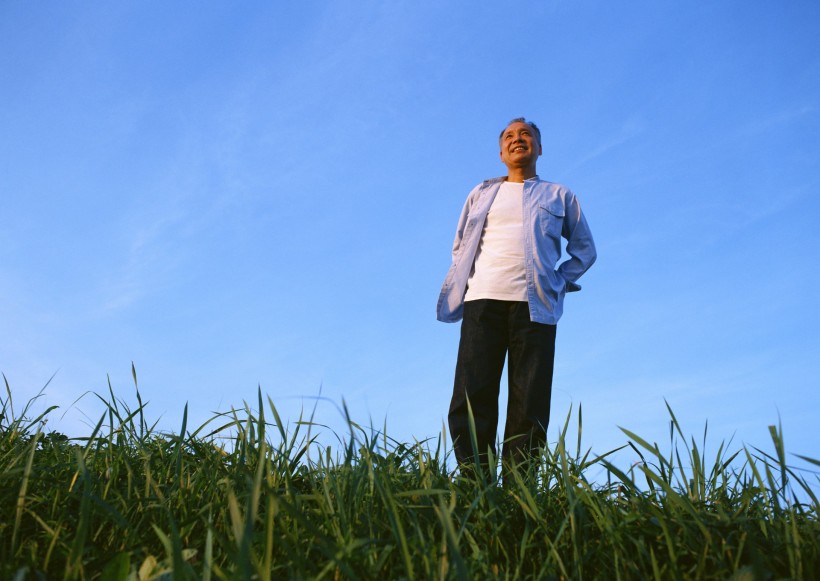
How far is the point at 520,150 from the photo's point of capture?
477 centimetres

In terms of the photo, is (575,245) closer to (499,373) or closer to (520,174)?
(520,174)

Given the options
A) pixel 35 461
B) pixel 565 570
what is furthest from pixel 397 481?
pixel 35 461

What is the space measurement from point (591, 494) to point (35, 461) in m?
2.31

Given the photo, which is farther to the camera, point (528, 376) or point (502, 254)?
point (502, 254)

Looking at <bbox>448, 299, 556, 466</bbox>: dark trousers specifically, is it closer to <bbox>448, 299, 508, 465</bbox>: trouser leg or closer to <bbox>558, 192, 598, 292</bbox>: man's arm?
<bbox>448, 299, 508, 465</bbox>: trouser leg

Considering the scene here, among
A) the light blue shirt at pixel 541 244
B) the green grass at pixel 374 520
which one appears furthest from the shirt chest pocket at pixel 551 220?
the green grass at pixel 374 520

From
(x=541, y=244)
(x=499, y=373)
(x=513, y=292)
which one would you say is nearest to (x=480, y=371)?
(x=499, y=373)

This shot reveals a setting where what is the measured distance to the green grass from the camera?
146 cm

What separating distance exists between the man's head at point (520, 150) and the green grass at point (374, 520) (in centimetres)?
272

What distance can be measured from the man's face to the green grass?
8.96 ft

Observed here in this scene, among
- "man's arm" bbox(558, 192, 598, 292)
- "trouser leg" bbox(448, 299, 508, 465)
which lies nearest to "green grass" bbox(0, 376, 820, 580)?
"trouser leg" bbox(448, 299, 508, 465)

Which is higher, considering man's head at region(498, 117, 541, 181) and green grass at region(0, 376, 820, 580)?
man's head at region(498, 117, 541, 181)

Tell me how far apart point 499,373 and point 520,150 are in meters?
1.58

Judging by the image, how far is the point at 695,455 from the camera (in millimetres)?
2217
